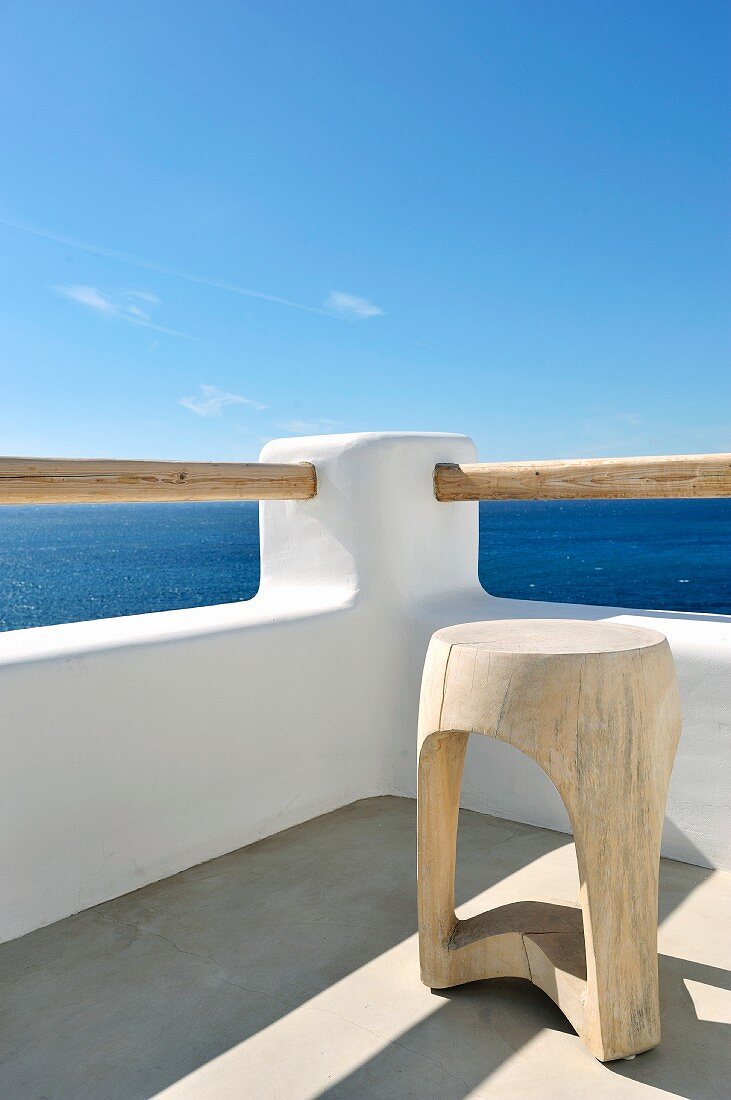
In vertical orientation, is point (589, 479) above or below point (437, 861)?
above

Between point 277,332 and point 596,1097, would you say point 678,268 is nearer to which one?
point 277,332

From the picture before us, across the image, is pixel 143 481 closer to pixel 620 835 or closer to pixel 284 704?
pixel 284 704

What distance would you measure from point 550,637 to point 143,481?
4.39ft

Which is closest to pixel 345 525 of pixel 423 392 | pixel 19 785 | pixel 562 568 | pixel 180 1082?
pixel 19 785

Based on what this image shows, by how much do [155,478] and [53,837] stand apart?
998 mm

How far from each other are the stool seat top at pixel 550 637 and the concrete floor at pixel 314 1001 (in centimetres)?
71

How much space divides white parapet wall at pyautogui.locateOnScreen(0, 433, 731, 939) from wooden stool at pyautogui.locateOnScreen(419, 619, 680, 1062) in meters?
0.93

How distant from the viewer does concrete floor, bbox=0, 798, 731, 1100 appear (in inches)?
55.7

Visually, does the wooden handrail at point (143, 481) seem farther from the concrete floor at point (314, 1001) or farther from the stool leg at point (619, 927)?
the stool leg at point (619, 927)

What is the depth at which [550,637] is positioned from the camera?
156cm

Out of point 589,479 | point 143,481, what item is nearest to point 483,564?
point 589,479

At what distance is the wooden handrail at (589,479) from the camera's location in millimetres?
2332

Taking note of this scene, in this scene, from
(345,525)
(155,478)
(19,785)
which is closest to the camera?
(19,785)

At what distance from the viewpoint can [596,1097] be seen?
1.36m
